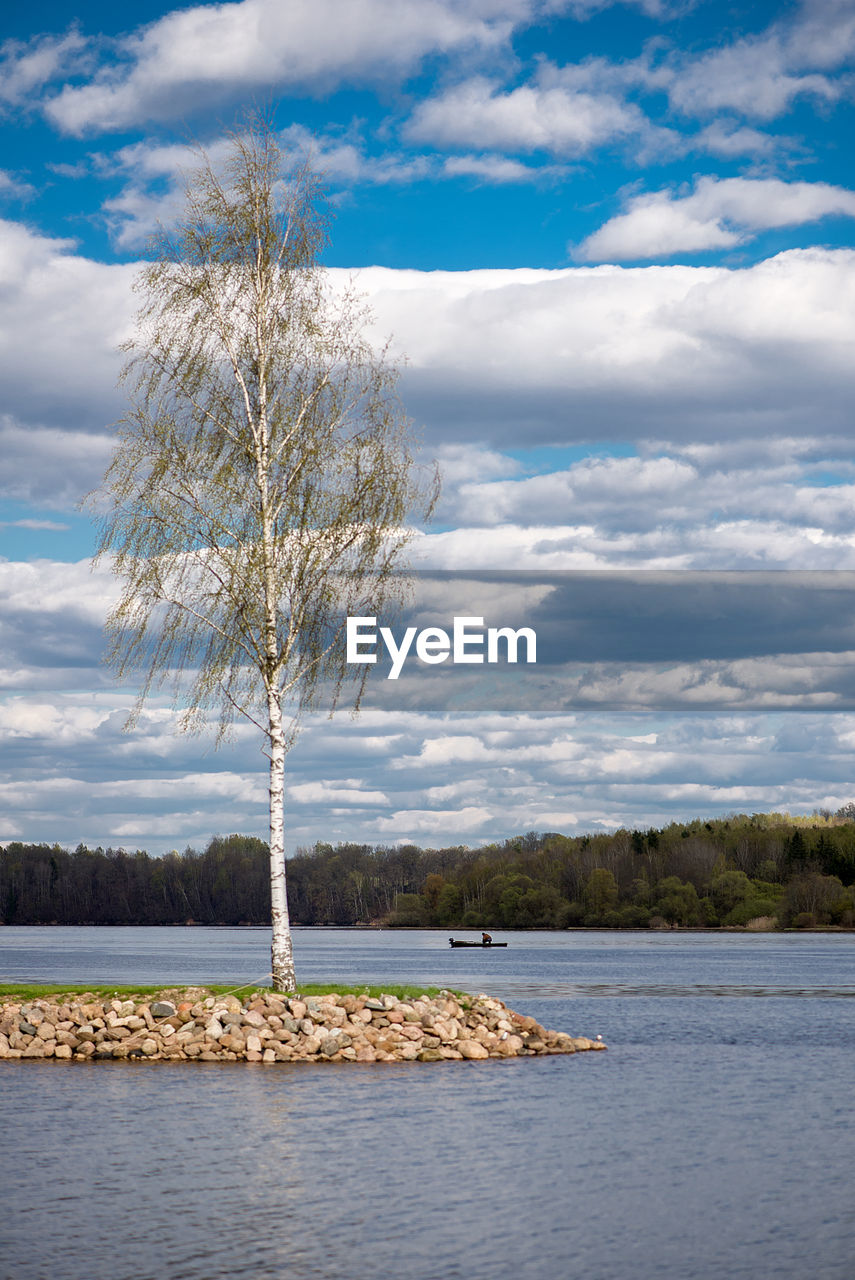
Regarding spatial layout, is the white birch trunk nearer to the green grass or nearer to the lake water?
the green grass

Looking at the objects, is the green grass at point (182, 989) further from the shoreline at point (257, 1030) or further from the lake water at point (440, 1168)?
the lake water at point (440, 1168)

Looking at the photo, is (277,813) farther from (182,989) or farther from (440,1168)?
(440,1168)

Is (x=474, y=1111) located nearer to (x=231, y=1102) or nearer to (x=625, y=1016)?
(x=231, y=1102)

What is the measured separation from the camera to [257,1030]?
29656mm

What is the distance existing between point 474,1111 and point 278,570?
1268 cm

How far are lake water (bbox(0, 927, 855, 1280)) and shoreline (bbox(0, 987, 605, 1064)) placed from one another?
2.43ft

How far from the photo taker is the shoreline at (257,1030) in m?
29.5

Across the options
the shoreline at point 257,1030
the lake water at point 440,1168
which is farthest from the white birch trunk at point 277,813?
the lake water at point 440,1168

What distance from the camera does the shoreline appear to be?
29500 mm

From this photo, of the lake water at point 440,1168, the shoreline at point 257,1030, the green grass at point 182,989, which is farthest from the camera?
the green grass at point 182,989

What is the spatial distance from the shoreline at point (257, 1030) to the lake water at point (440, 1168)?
74 centimetres

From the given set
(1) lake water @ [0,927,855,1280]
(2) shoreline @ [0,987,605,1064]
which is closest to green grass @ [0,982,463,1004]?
(2) shoreline @ [0,987,605,1064]

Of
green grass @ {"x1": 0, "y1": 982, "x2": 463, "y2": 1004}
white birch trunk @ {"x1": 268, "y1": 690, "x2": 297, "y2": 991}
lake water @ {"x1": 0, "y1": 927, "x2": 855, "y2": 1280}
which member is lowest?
lake water @ {"x1": 0, "y1": 927, "x2": 855, "y2": 1280}

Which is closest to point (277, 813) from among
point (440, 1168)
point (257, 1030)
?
point (257, 1030)
